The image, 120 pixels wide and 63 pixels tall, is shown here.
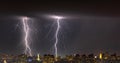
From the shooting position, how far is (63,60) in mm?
115000

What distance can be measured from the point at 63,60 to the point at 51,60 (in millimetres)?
4273

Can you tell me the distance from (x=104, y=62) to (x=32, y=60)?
61.1ft

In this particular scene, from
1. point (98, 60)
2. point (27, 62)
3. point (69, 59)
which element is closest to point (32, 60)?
point (27, 62)

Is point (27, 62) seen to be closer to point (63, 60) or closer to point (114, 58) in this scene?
point (63, 60)

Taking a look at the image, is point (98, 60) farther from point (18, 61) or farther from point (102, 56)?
point (18, 61)

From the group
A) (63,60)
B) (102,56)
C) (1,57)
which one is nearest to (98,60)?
(102,56)

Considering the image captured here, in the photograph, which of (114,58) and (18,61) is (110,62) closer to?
(114,58)

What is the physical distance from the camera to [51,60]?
112 meters

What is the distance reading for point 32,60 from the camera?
→ 116m

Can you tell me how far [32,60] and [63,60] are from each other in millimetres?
8072

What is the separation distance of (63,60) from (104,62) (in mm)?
10591

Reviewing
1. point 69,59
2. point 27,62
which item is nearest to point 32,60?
point 27,62

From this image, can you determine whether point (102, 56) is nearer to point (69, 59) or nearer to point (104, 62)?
point (104, 62)

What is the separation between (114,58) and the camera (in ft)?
379
